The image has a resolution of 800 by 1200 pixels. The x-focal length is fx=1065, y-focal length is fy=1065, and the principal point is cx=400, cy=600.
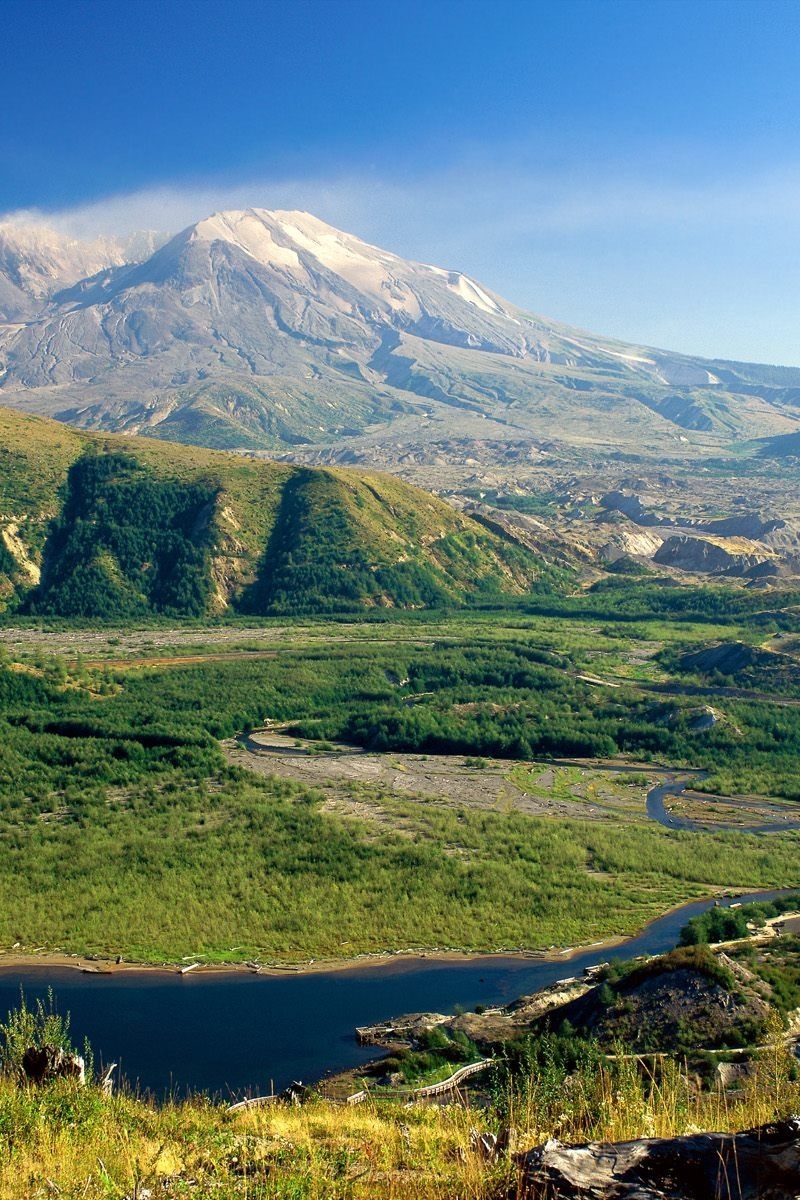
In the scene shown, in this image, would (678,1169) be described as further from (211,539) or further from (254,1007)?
(211,539)

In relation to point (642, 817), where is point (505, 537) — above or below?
above

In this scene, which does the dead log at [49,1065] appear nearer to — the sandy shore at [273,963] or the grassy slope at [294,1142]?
the grassy slope at [294,1142]

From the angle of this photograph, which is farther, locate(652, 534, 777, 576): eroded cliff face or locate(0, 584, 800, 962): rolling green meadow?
locate(652, 534, 777, 576): eroded cliff face

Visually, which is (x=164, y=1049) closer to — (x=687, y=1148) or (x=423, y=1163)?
(x=423, y=1163)

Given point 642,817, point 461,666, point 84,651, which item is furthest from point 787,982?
point 84,651

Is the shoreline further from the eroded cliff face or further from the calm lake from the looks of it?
the eroded cliff face

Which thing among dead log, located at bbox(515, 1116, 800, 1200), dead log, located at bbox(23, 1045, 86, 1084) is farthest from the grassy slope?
dead log, located at bbox(23, 1045, 86, 1084)

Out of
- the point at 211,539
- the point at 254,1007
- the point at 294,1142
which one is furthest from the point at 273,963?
the point at 211,539
